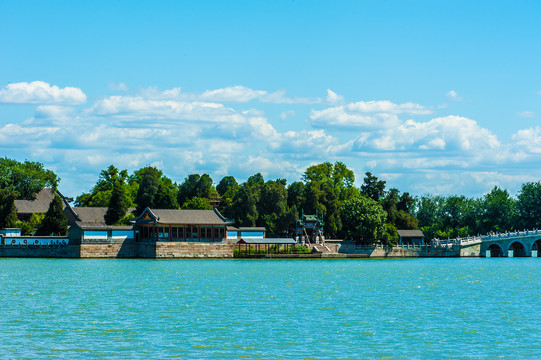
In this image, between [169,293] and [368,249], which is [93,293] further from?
[368,249]

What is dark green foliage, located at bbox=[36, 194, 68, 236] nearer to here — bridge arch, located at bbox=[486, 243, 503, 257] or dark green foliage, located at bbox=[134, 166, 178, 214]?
dark green foliage, located at bbox=[134, 166, 178, 214]

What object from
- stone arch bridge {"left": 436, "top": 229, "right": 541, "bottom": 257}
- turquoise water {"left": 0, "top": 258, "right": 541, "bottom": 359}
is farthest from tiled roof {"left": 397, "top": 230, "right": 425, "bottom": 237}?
turquoise water {"left": 0, "top": 258, "right": 541, "bottom": 359}

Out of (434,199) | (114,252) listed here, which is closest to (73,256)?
(114,252)

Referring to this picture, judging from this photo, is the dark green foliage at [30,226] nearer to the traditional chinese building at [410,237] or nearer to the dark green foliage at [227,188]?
the dark green foliage at [227,188]

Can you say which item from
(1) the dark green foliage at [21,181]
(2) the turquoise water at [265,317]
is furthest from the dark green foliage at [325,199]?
(2) the turquoise water at [265,317]

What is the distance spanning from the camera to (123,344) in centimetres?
2756

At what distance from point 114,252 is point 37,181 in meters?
31.9

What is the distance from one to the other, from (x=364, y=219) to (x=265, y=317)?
6494 cm

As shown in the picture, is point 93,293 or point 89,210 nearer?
point 93,293

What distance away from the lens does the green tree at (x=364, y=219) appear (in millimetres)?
98875

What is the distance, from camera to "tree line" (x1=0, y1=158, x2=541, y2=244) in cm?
9994

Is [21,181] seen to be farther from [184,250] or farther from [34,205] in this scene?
[184,250]

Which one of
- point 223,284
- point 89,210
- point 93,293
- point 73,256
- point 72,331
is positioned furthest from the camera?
point 89,210

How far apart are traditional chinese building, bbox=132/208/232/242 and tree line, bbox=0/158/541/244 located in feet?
32.9
